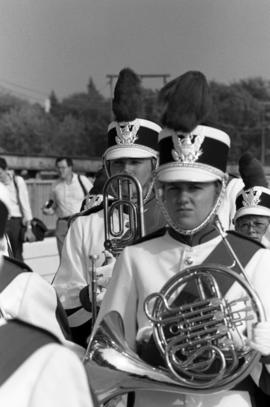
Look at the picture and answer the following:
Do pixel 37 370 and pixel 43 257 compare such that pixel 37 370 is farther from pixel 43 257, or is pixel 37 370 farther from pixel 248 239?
pixel 43 257

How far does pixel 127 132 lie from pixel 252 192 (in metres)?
1.08

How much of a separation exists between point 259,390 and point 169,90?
118 cm

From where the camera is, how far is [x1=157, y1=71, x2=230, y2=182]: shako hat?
13.2 ft

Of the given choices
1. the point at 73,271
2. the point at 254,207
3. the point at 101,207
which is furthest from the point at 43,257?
the point at 73,271

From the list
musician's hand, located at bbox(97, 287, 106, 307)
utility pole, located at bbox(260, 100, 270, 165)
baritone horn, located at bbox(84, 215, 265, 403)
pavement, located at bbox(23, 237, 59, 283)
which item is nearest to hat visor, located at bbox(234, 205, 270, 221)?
musician's hand, located at bbox(97, 287, 106, 307)

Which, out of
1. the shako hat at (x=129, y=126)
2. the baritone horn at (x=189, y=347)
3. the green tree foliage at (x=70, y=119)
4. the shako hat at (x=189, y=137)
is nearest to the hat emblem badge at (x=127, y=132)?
the shako hat at (x=129, y=126)

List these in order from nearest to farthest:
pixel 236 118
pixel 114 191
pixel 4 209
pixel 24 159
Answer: pixel 4 209 < pixel 114 191 < pixel 24 159 < pixel 236 118

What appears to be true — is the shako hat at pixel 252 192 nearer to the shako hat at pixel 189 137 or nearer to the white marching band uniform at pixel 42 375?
the shako hat at pixel 189 137

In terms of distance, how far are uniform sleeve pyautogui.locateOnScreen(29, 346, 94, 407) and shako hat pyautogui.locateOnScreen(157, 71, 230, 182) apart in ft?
5.23

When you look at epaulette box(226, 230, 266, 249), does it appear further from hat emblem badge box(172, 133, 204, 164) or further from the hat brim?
the hat brim

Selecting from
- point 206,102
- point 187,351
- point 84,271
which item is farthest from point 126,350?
point 84,271

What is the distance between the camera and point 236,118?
41.8 meters

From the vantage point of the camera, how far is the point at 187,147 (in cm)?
406

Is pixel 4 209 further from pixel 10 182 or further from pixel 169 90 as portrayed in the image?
pixel 10 182
